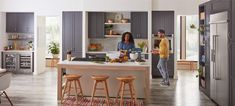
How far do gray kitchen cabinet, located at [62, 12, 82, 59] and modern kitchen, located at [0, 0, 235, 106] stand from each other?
0.03m

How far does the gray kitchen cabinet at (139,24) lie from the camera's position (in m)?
9.62

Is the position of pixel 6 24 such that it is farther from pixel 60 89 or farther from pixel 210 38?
pixel 210 38

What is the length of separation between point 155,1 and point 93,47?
2.66 meters

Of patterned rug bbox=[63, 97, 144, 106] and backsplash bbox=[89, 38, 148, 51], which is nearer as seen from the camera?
patterned rug bbox=[63, 97, 144, 106]

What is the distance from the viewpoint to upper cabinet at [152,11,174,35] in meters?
9.63

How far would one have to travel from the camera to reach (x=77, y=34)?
32.3ft

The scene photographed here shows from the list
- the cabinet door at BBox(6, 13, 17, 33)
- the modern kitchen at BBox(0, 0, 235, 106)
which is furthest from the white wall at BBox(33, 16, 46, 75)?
the cabinet door at BBox(6, 13, 17, 33)

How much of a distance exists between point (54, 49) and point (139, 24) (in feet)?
13.9

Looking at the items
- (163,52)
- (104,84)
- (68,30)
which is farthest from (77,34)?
(104,84)

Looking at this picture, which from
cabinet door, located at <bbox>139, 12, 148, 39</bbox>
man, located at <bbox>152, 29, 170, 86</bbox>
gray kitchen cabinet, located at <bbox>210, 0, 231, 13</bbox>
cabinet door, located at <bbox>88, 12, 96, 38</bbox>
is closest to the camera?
gray kitchen cabinet, located at <bbox>210, 0, 231, 13</bbox>

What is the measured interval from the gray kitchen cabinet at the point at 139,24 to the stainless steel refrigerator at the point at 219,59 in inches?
139

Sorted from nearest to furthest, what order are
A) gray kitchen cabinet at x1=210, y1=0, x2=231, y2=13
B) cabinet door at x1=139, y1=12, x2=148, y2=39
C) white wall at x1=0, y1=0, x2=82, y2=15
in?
gray kitchen cabinet at x1=210, y1=0, x2=231, y2=13 < cabinet door at x1=139, y1=12, x2=148, y2=39 < white wall at x1=0, y1=0, x2=82, y2=15

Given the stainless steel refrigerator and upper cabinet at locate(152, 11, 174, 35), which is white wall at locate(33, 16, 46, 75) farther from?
the stainless steel refrigerator

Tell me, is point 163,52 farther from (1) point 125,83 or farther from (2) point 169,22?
(1) point 125,83
